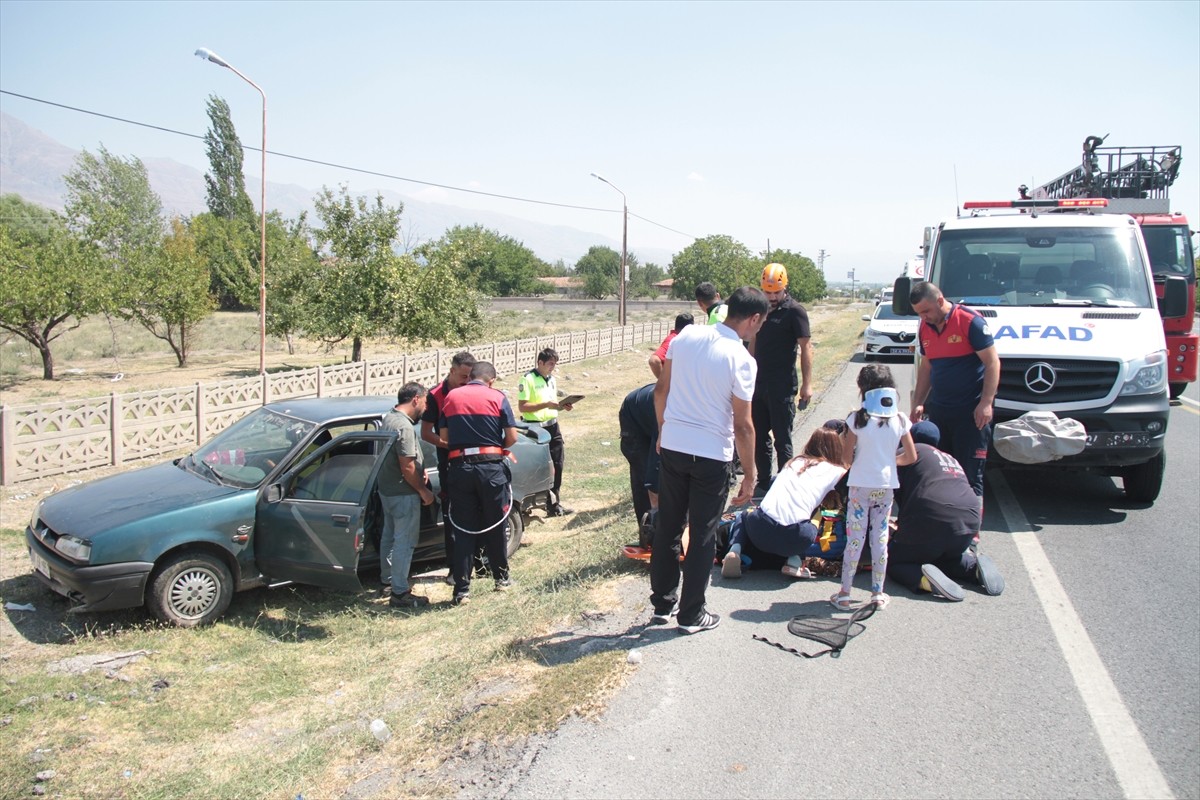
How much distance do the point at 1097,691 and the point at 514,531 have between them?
499 centimetres

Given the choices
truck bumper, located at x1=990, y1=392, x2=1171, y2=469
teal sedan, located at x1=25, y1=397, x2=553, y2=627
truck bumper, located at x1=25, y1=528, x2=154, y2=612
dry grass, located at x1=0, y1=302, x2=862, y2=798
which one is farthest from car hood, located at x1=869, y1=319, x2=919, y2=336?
truck bumper, located at x1=25, y1=528, x2=154, y2=612

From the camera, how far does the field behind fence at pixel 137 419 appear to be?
1173 centimetres

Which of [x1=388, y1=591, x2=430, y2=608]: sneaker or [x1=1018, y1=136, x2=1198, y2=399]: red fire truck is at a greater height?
[x1=1018, y1=136, x2=1198, y2=399]: red fire truck

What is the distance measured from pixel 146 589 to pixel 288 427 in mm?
1744

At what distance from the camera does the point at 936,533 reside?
5438 millimetres

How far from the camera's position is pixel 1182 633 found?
16.5ft

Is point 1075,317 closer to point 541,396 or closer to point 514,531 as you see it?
point 541,396

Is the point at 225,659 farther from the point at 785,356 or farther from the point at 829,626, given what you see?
the point at 785,356

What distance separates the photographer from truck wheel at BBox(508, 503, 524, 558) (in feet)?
26.4

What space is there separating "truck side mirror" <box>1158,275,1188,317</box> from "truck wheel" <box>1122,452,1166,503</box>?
4.73 ft

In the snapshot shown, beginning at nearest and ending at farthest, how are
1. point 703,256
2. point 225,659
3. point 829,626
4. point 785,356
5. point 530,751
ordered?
point 530,751 < point 829,626 < point 225,659 < point 785,356 < point 703,256

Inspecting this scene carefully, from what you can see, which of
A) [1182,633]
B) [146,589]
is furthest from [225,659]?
[1182,633]

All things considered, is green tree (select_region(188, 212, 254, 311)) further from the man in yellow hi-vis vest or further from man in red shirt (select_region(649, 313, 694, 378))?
man in red shirt (select_region(649, 313, 694, 378))

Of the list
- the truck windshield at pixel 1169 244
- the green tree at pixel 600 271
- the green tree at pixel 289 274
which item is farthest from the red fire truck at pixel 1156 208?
the green tree at pixel 600 271
